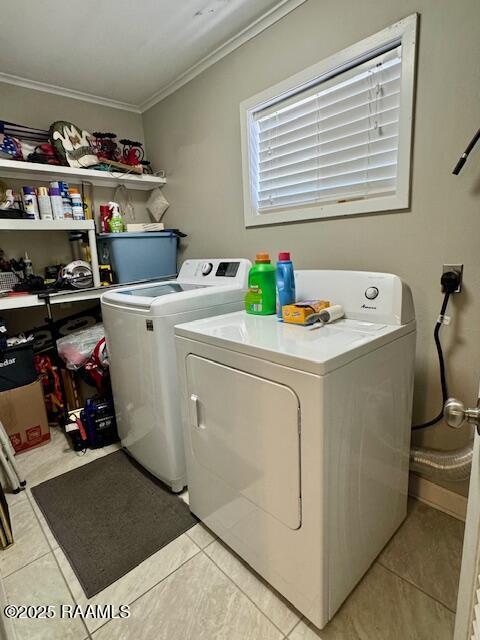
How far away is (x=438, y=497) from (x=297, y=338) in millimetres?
1096

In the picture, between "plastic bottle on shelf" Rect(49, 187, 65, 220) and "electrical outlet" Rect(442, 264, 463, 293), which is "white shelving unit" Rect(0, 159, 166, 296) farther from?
"electrical outlet" Rect(442, 264, 463, 293)

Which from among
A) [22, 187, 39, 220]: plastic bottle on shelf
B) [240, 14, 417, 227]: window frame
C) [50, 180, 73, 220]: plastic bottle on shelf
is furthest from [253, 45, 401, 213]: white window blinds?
[22, 187, 39, 220]: plastic bottle on shelf

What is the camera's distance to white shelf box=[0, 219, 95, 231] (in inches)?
77.8

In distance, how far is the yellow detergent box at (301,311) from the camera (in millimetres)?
1264

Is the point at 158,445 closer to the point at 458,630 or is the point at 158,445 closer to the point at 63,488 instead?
the point at 63,488

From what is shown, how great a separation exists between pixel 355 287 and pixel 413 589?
3.62 feet

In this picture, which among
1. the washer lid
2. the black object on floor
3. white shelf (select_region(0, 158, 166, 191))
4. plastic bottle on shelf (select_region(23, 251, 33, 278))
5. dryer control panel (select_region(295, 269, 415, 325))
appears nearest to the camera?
the washer lid

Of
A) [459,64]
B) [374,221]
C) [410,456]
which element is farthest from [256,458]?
[459,64]

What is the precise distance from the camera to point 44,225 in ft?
6.82

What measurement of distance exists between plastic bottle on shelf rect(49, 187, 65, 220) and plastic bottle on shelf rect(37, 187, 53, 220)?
23mm

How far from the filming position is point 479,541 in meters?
0.69

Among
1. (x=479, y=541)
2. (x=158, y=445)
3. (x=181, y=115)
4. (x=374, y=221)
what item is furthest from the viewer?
(x=181, y=115)

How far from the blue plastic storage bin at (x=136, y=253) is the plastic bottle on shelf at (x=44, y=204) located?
0.34 meters

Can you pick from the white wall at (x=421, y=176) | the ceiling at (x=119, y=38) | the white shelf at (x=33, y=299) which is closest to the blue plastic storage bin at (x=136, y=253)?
the white shelf at (x=33, y=299)
